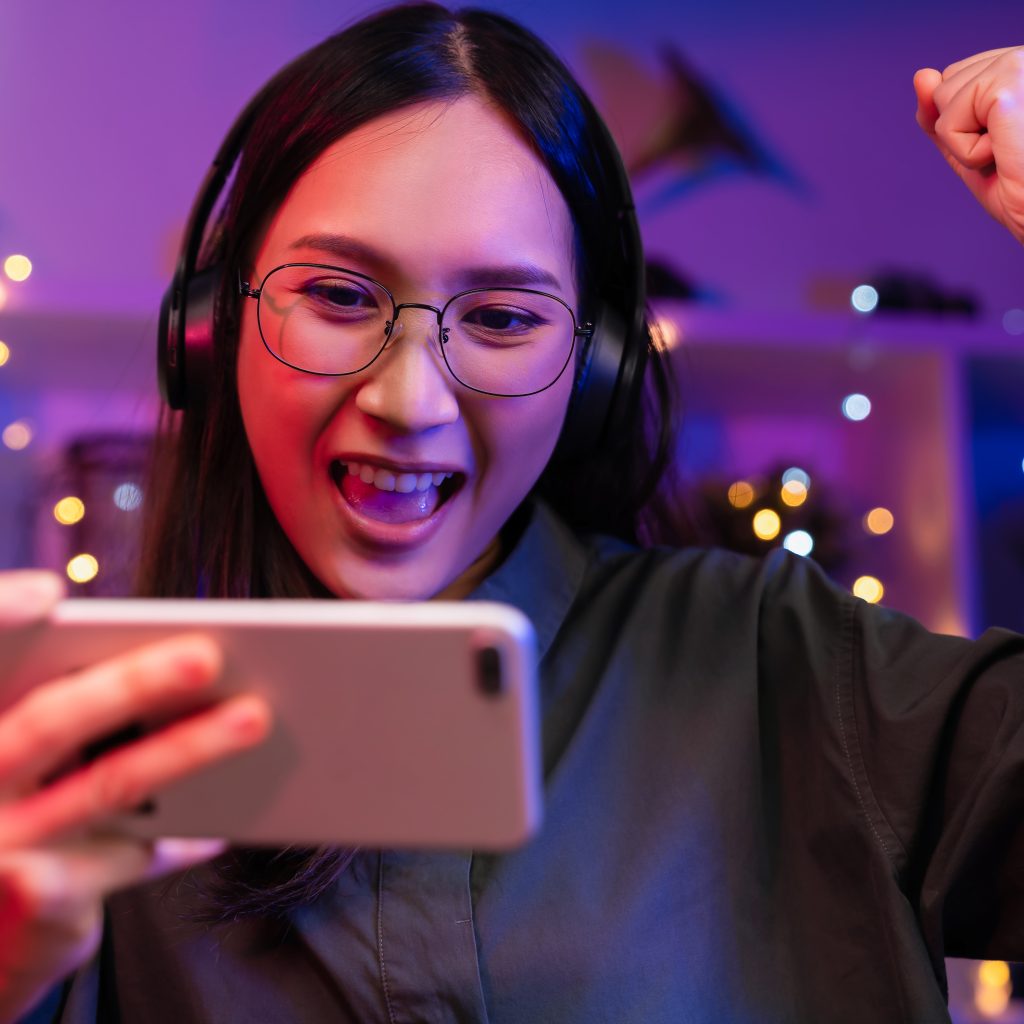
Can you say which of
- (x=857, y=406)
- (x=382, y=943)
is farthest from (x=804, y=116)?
(x=382, y=943)

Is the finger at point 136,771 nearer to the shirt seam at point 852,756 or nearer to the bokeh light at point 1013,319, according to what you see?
the shirt seam at point 852,756

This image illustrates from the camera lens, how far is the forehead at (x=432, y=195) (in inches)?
30.3

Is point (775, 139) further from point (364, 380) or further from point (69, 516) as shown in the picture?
point (364, 380)

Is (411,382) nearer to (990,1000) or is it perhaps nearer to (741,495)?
(741,495)

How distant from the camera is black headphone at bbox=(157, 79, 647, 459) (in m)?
0.89

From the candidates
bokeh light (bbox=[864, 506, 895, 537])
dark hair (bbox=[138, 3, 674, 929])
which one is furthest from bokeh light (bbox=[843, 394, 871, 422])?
dark hair (bbox=[138, 3, 674, 929])

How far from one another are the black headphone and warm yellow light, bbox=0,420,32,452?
1024 millimetres

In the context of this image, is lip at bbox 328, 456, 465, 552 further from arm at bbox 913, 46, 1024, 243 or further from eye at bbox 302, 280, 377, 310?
arm at bbox 913, 46, 1024, 243

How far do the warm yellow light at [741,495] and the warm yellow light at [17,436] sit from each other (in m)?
1.17

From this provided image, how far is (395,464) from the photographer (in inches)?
31.5

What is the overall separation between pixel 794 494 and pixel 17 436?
4.21ft

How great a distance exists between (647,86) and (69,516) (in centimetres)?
135

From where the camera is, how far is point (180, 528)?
0.98 m

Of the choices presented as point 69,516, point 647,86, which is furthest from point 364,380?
point 647,86
